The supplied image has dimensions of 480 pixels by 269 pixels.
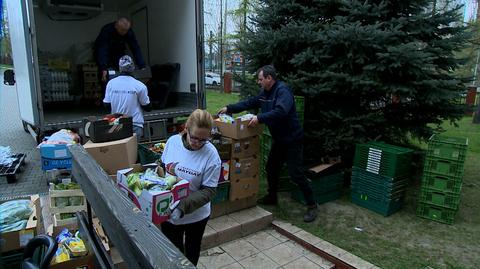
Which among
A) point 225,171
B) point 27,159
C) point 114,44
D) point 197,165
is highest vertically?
point 114,44

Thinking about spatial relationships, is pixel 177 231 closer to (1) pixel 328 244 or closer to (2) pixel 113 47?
(1) pixel 328 244

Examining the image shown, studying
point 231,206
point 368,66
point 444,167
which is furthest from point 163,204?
point 368,66

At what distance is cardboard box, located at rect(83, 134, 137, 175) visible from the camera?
3226 millimetres

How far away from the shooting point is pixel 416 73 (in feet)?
14.9

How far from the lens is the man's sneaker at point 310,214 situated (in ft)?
13.6

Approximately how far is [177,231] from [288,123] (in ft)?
6.46

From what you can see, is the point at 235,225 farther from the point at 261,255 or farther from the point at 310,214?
the point at 310,214

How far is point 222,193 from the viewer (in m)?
3.96

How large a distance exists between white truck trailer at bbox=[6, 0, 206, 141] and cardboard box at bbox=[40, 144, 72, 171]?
96 cm

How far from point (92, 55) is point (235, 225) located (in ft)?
20.3

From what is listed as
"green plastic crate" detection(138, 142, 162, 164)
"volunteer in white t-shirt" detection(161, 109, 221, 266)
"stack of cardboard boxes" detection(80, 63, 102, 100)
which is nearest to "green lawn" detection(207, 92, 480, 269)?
"green plastic crate" detection(138, 142, 162, 164)

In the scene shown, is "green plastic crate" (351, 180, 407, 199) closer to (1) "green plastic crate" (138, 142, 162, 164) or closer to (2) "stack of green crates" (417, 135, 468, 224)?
(2) "stack of green crates" (417, 135, 468, 224)

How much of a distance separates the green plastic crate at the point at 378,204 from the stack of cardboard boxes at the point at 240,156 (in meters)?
1.40

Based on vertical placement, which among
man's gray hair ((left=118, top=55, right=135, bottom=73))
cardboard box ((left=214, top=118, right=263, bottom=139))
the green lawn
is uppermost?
man's gray hair ((left=118, top=55, right=135, bottom=73))
